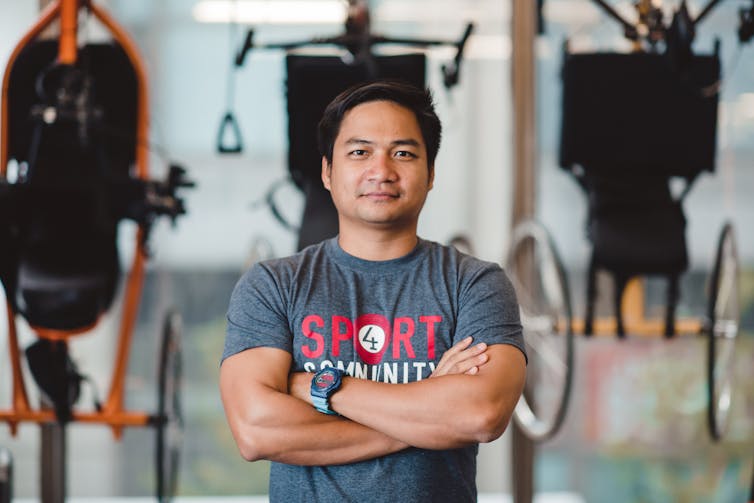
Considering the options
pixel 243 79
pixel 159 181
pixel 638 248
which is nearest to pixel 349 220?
pixel 159 181

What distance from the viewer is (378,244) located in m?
1.82

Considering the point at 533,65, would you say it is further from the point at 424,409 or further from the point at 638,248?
the point at 424,409

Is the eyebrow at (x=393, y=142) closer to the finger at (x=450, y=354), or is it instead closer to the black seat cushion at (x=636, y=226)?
the finger at (x=450, y=354)

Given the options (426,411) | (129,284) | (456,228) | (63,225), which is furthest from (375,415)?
(456,228)

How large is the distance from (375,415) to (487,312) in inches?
11.7

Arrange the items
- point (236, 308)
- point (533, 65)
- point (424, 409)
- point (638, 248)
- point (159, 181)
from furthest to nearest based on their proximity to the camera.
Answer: point (533, 65) → point (638, 248) → point (159, 181) → point (236, 308) → point (424, 409)

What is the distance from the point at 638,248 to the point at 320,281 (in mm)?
1785

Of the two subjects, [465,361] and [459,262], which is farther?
[459,262]

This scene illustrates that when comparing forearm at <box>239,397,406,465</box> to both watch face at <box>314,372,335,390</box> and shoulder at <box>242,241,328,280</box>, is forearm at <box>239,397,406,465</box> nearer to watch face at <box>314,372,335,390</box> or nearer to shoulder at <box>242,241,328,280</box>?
watch face at <box>314,372,335,390</box>

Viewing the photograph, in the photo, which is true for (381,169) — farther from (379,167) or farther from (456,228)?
(456,228)

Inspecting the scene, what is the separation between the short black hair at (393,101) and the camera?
1847 millimetres

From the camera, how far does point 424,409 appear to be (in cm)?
164

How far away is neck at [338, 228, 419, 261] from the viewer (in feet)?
5.95

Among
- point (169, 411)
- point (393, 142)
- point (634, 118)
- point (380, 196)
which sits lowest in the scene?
point (169, 411)
